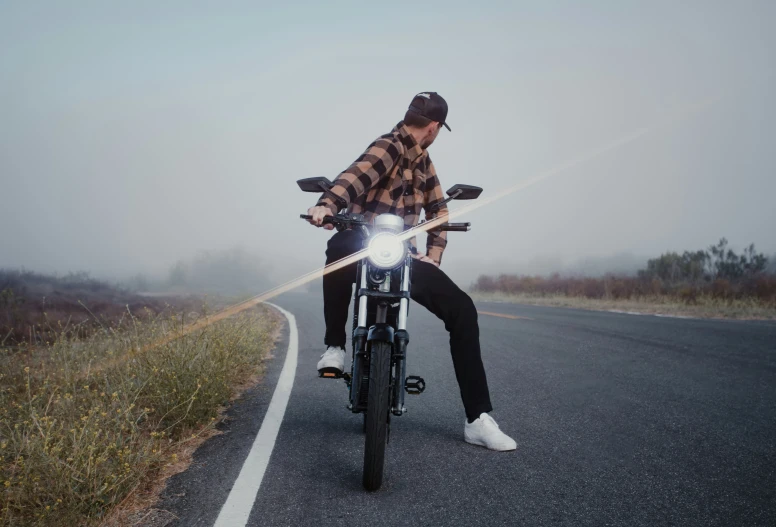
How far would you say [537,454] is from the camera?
3.51m

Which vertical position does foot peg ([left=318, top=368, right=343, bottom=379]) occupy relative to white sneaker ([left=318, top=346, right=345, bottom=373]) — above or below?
below

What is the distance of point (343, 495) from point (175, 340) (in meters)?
2.73

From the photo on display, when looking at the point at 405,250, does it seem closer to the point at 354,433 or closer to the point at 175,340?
the point at 354,433

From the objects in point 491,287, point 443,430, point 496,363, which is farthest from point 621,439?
point 491,287

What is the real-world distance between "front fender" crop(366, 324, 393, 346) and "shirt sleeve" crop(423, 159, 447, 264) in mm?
1143

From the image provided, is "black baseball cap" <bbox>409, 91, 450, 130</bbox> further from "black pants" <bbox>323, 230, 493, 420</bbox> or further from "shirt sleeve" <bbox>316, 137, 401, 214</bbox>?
"black pants" <bbox>323, 230, 493, 420</bbox>

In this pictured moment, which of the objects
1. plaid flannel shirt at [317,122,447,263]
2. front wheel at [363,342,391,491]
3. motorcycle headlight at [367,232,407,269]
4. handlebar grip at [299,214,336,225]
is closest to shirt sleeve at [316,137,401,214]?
plaid flannel shirt at [317,122,447,263]

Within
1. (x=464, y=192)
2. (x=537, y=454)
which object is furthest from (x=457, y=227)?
(x=537, y=454)

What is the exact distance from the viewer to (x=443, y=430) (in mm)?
4070

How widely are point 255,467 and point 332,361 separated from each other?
75cm

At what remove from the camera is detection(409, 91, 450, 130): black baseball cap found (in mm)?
3580

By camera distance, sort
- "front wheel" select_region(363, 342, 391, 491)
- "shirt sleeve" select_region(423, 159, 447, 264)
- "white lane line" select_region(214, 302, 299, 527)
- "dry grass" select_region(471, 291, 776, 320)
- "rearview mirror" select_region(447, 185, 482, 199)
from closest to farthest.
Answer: "white lane line" select_region(214, 302, 299, 527)
"front wheel" select_region(363, 342, 391, 491)
"rearview mirror" select_region(447, 185, 482, 199)
"shirt sleeve" select_region(423, 159, 447, 264)
"dry grass" select_region(471, 291, 776, 320)

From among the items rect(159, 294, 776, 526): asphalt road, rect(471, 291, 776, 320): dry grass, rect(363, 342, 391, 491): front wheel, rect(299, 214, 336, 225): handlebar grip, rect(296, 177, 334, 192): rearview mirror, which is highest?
rect(296, 177, 334, 192): rearview mirror

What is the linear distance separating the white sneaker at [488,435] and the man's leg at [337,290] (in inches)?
39.3
